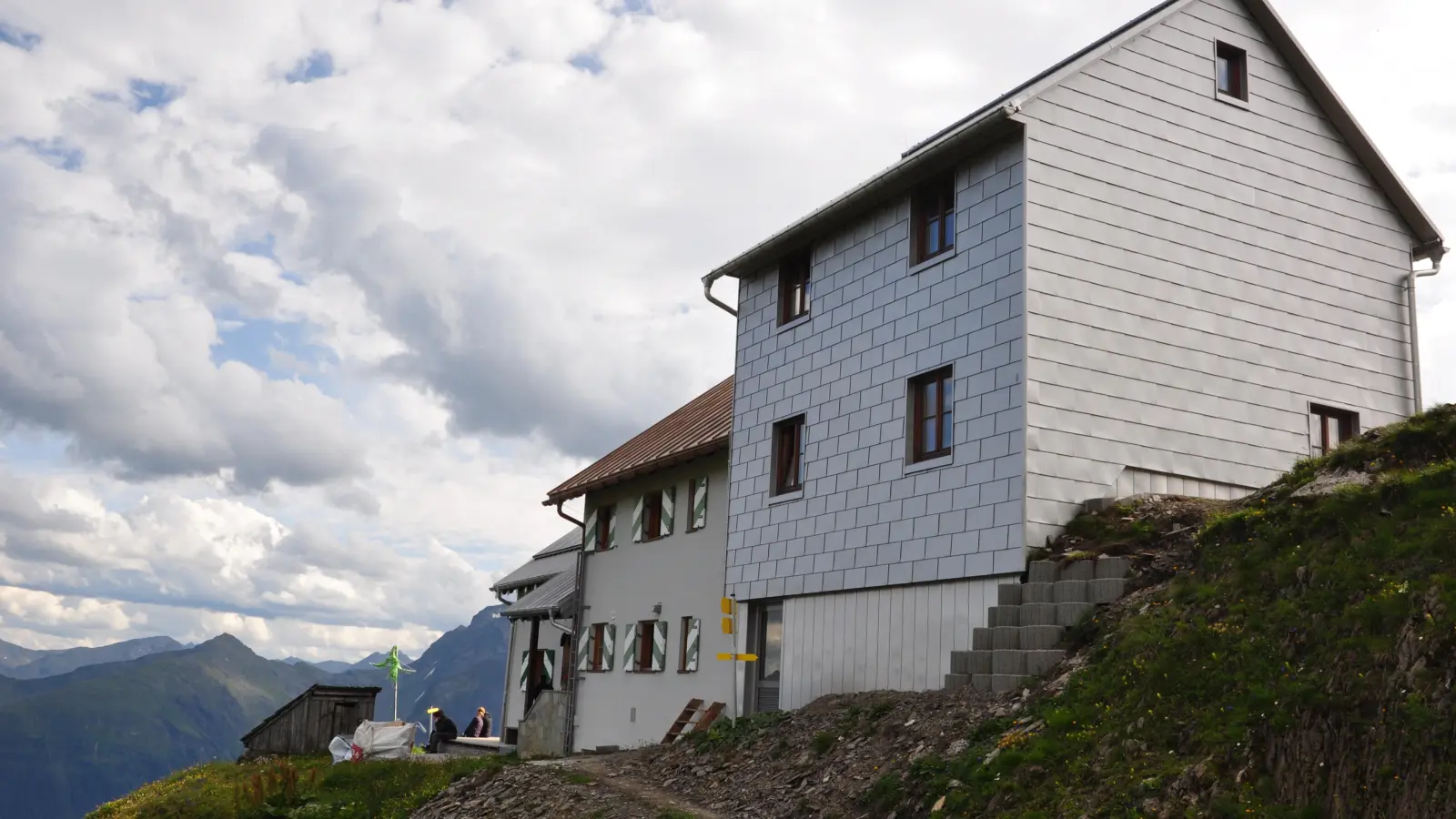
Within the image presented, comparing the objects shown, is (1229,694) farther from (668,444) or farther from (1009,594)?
(668,444)

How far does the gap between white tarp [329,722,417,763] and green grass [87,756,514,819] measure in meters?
0.88

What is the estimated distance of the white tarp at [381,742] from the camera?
25.3m

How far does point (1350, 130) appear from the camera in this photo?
18.5 m

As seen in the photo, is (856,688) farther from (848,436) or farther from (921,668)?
(848,436)

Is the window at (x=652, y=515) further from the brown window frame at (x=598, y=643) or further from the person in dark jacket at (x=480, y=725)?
the person in dark jacket at (x=480, y=725)

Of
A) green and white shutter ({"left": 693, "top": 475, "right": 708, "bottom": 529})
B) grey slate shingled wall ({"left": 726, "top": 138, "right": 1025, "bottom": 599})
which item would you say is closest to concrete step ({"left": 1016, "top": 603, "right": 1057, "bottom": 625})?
grey slate shingled wall ({"left": 726, "top": 138, "right": 1025, "bottom": 599})

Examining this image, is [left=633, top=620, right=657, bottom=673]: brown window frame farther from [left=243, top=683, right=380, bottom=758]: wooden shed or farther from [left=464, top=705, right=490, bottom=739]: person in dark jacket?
[left=464, top=705, right=490, bottom=739]: person in dark jacket

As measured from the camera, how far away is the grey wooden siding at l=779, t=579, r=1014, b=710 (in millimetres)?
15414

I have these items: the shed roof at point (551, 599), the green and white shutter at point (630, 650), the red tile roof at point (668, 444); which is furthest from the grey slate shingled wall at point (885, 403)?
the shed roof at point (551, 599)

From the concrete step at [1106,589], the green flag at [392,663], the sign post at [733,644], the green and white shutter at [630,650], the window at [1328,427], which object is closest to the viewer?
the concrete step at [1106,589]

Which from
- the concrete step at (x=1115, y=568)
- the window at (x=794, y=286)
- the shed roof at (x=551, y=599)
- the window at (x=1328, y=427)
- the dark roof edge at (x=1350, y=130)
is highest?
the dark roof edge at (x=1350, y=130)

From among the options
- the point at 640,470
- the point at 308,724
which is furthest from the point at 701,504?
the point at 308,724

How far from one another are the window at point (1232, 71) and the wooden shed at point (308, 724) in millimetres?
21055

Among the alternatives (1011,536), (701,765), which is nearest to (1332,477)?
(1011,536)
